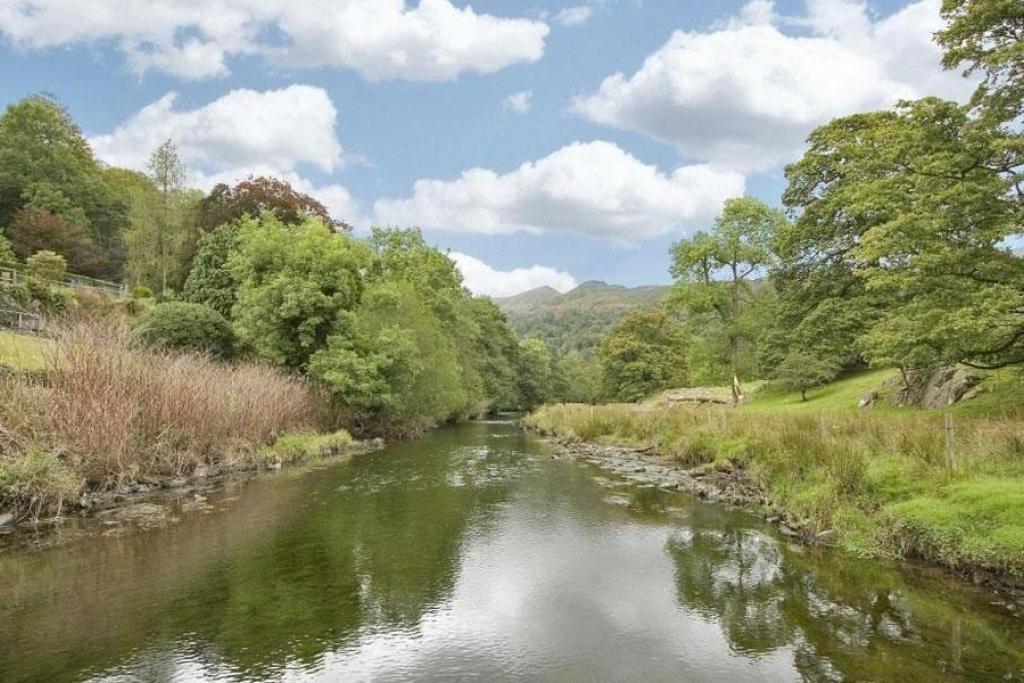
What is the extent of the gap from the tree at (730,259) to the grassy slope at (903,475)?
2430cm

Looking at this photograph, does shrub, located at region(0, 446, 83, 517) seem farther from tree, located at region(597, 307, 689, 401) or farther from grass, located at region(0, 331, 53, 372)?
tree, located at region(597, 307, 689, 401)

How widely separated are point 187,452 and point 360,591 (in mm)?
12912

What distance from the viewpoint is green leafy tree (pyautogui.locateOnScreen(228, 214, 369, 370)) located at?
3312cm

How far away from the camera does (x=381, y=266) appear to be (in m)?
53.1

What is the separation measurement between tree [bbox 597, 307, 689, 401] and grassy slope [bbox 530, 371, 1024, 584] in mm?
44515

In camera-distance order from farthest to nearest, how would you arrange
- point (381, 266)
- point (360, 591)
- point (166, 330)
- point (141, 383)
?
point (381, 266)
point (166, 330)
point (141, 383)
point (360, 591)

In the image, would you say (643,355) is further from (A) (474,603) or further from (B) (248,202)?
(A) (474,603)

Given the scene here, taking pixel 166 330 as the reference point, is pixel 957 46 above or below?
above

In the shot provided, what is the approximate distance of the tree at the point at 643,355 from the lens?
221ft

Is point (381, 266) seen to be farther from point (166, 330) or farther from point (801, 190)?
point (801, 190)

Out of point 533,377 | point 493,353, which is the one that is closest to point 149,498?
point 493,353

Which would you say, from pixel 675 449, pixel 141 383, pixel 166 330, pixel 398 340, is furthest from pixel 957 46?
pixel 166 330

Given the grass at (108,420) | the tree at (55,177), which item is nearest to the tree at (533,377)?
the tree at (55,177)

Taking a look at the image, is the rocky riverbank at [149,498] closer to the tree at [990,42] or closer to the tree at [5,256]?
the tree at [990,42]
